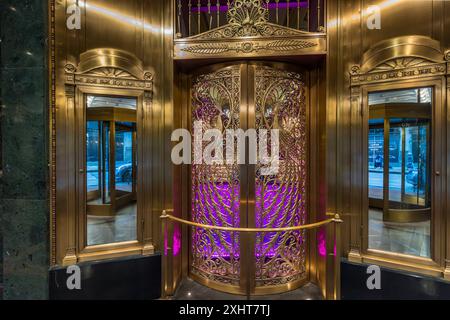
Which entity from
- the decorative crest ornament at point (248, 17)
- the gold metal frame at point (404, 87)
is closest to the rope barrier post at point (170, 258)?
the gold metal frame at point (404, 87)

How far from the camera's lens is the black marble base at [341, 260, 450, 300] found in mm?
2213

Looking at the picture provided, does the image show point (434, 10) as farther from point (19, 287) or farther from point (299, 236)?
point (19, 287)

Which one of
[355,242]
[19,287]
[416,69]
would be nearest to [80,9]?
[19,287]

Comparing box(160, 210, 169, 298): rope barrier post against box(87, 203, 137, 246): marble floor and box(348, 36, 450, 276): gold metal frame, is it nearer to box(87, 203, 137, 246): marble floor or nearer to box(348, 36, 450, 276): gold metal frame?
box(87, 203, 137, 246): marble floor

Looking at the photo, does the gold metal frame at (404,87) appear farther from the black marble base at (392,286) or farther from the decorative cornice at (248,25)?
the decorative cornice at (248,25)

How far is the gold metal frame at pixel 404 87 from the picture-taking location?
7.32ft

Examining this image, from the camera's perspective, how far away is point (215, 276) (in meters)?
2.80

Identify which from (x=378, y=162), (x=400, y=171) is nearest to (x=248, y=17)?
(x=378, y=162)

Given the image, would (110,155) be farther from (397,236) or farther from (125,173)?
(397,236)

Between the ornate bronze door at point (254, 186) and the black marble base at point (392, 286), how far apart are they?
512mm

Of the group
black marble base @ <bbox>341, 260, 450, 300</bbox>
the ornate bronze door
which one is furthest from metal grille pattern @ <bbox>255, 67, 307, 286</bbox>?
black marble base @ <bbox>341, 260, 450, 300</bbox>

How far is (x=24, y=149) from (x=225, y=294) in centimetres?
273

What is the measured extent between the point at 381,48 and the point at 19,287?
457 centimetres

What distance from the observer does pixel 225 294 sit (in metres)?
2.69
